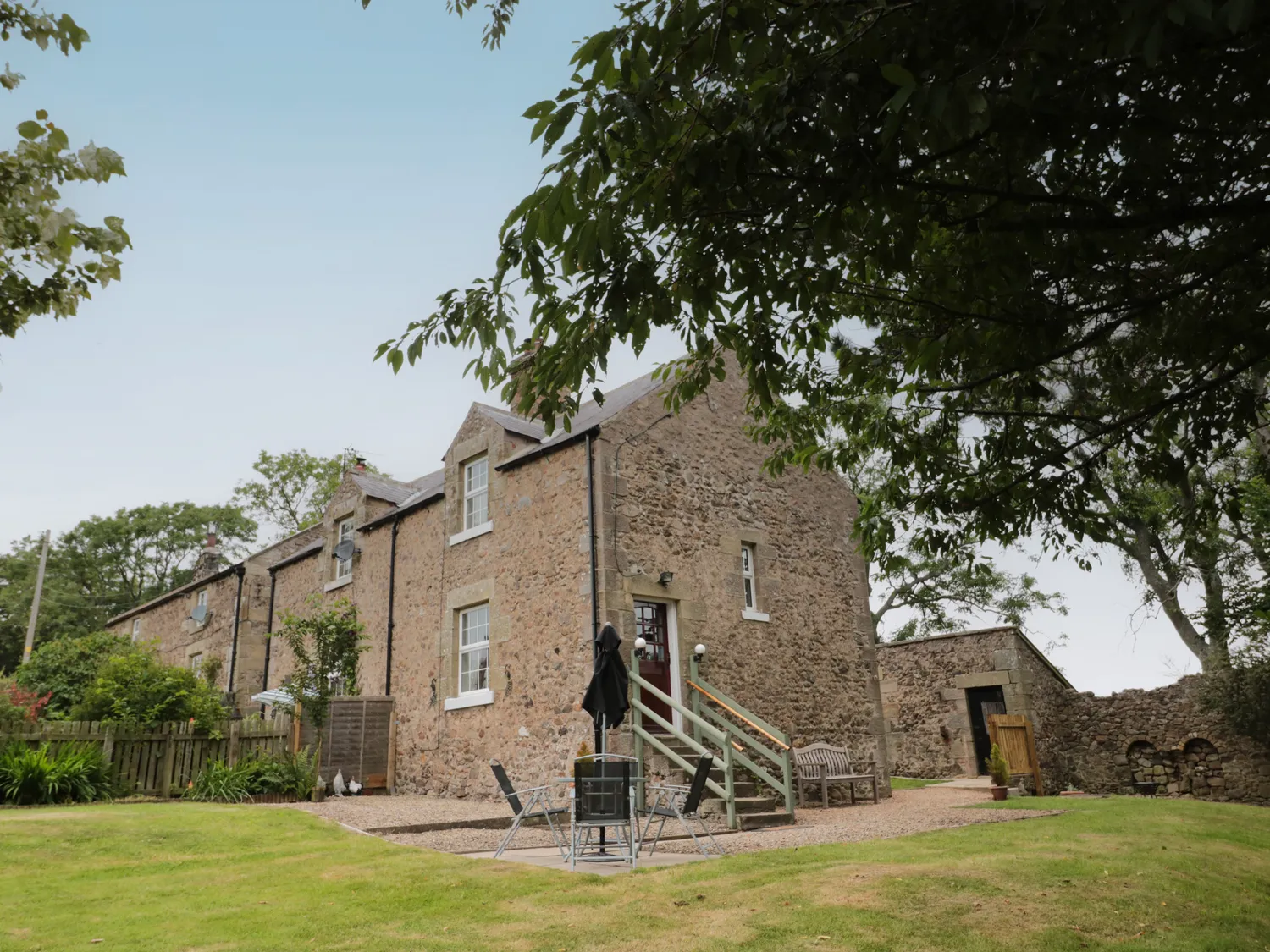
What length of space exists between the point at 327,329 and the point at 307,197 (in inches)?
200

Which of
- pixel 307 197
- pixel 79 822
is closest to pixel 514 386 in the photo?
pixel 307 197

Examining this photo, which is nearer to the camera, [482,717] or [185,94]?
[185,94]

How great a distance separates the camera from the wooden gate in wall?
49.2ft

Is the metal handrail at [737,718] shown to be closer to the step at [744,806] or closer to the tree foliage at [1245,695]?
the step at [744,806]

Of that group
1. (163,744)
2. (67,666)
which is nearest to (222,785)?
(163,744)

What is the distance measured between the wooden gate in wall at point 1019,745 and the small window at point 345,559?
12419 millimetres

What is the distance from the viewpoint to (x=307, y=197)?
30.8 feet

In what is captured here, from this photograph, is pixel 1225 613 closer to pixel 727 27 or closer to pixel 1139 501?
pixel 1139 501

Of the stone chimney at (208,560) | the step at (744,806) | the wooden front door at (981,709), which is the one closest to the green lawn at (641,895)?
the step at (744,806)

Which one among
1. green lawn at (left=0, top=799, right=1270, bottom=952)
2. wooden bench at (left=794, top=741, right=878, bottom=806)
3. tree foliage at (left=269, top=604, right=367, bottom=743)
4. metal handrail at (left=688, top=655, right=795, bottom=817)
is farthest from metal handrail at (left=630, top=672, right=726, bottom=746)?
tree foliage at (left=269, top=604, right=367, bottom=743)

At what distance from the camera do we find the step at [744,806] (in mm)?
11156

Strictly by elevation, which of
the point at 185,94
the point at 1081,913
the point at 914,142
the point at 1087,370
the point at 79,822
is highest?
the point at 185,94

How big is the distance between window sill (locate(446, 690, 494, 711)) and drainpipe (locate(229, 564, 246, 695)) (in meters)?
9.47

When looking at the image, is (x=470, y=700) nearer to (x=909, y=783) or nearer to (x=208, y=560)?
(x=909, y=783)
